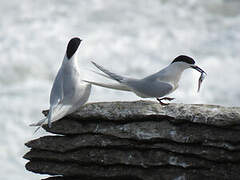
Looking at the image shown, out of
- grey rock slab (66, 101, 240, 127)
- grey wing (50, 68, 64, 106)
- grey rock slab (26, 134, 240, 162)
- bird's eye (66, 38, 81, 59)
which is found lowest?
grey rock slab (26, 134, 240, 162)

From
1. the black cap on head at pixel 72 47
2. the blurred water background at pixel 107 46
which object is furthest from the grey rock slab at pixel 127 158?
the blurred water background at pixel 107 46

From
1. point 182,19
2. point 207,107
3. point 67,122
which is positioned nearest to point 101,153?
point 67,122

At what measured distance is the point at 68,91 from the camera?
5492mm

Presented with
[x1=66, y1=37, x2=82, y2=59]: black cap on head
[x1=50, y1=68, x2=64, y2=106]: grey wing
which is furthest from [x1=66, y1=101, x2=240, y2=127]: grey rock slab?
[x1=66, y1=37, x2=82, y2=59]: black cap on head

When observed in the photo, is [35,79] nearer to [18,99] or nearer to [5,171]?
[18,99]

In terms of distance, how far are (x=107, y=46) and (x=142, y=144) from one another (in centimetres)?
975

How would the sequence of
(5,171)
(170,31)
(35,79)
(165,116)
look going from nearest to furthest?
(165,116) → (5,171) → (35,79) → (170,31)

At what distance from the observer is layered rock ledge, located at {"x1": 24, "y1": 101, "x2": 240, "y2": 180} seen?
16.4 feet

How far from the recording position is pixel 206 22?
16.6 m

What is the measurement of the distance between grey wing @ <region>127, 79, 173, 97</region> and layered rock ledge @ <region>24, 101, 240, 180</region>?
3.7 inches

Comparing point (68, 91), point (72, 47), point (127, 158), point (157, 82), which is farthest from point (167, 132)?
point (72, 47)

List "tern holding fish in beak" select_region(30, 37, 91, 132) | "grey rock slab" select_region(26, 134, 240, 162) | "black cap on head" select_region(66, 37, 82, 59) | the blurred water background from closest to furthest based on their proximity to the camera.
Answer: "grey rock slab" select_region(26, 134, 240, 162)
"tern holding fish in beak" select_region(30, 37, 91, 132)
"black cap on head" select_region(66, 37, 82, 59)
the blurred water background

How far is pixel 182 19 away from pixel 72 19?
299cm

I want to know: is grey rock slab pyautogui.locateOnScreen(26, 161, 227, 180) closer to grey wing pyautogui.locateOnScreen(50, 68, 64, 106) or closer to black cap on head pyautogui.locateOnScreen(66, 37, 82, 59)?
grey wing pyautogui.locateOnScreen(50, 68, 64, 106)
